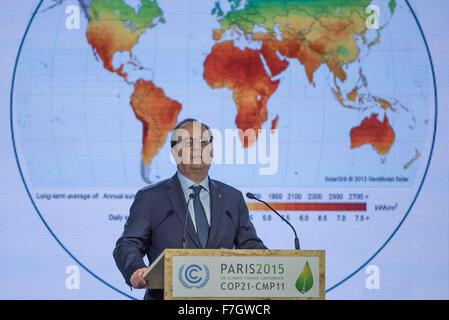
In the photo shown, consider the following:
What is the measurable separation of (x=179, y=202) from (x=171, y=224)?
0.15 meters

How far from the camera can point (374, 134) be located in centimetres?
477

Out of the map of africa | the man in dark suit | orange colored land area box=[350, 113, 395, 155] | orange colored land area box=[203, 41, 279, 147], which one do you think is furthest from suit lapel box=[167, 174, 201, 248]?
orange colored land area box=[350, 113, 395, 155]

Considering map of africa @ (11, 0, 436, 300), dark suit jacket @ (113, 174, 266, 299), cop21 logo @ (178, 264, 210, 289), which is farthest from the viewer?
map of africa @ (11, 0, 436, 300)

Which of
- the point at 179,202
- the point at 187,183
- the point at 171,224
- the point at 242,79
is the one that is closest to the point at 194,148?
the point at 187,183

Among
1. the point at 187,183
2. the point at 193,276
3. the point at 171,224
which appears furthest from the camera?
the point at 187,183

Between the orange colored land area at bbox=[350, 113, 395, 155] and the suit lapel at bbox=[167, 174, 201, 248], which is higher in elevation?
the orange colored land area at bbox=[350, 113, 395, 155]

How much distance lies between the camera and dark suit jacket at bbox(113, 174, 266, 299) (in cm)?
368

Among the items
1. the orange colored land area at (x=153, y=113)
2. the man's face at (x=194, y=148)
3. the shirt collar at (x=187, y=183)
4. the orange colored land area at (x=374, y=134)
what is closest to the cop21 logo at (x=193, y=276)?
the shirt collar at (x=187, y=183)

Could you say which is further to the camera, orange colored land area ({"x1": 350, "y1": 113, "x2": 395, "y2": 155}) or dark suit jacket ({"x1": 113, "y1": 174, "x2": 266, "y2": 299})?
orange colored land area ({"x1": 350, "y1": 113, "x2": 395, "y2": 155})

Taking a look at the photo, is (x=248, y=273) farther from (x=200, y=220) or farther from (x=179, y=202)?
(x=179, y=202)

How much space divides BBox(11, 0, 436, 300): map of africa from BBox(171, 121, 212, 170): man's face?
0.68m

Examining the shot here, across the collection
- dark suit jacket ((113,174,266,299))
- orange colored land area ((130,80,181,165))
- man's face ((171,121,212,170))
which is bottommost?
Result: dark suit jacket ((113,174,266,299))

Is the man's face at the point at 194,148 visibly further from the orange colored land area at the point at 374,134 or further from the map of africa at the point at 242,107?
the orange colored land area at the point at 374,134

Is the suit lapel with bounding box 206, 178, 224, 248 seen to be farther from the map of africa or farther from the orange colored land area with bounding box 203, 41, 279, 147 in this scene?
the orange colored land area with bounding box 203, 41, 279, 147
